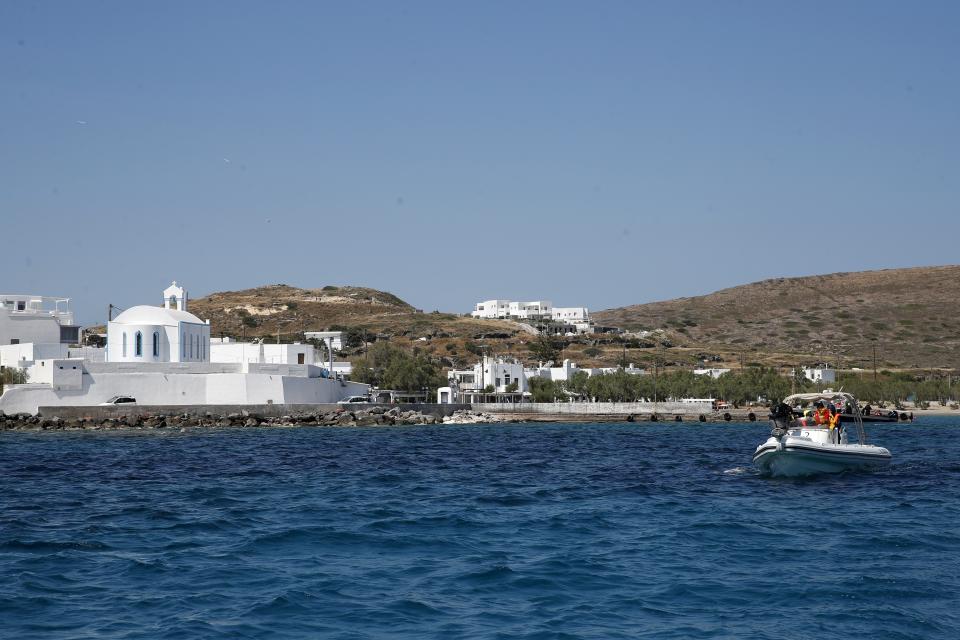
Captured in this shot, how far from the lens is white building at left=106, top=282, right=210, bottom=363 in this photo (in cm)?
7694

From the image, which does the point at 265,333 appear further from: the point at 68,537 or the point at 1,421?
the point at 68,537

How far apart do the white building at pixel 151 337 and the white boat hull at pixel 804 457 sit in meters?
54.8

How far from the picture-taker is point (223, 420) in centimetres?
6994

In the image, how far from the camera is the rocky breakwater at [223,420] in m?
66.5

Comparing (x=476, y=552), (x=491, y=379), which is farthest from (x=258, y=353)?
(x=476, y=552)

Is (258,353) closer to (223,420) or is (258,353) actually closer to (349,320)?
(223,420)

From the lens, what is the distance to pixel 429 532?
21.4m

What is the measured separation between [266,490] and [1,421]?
4438 cm

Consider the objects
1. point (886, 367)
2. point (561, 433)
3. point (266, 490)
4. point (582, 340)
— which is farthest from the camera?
point (582, 340)

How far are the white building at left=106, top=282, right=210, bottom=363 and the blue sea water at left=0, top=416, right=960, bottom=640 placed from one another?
41.2 meters

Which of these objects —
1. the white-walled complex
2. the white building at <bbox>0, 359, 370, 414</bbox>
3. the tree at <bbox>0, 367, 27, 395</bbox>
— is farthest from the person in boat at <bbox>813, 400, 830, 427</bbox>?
the white-walled complex

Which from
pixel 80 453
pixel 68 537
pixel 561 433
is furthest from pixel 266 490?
pixel 561 433

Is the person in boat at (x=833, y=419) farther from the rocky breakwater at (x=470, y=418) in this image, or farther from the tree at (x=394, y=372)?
the tree at (x=394, y=372)

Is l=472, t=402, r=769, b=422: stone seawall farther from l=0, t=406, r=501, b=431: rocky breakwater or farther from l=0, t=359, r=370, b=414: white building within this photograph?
l=0, t=359, r=370, b=414: white building
